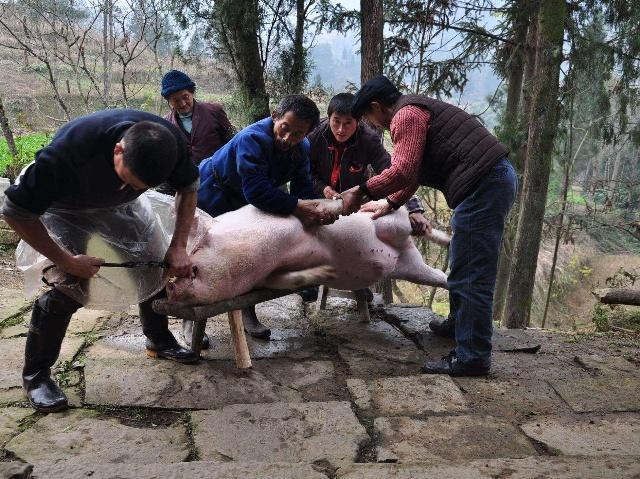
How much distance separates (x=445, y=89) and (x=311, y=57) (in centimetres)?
255

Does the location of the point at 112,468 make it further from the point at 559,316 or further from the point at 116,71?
the point at 116,71

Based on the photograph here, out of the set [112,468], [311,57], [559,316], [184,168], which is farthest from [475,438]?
[559,316]

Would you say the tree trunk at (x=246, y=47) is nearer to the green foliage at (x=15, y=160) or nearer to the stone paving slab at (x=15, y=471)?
the green foliage at (x=15, y=160)

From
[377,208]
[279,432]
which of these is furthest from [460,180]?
[279,432]

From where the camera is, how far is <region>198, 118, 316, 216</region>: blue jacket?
10.6ft

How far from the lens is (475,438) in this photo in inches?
103

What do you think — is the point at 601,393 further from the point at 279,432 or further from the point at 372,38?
the point at 372,38

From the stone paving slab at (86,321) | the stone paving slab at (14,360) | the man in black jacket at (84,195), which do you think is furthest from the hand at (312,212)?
the stone paving slab at (86,321)

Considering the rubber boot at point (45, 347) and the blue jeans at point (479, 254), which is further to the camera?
the blue jeans at point (479, 254)

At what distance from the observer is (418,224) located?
4121mm

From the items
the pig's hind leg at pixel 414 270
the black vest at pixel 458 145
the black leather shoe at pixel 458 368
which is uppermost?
the black vest at pixel 458 145

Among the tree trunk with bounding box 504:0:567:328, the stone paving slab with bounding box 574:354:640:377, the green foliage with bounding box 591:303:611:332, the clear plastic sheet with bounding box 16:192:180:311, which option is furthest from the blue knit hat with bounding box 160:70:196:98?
the green foliage with bounding box 591:303:611:332

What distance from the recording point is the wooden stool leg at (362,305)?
4.34m

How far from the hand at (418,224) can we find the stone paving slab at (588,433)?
64.1 inches
